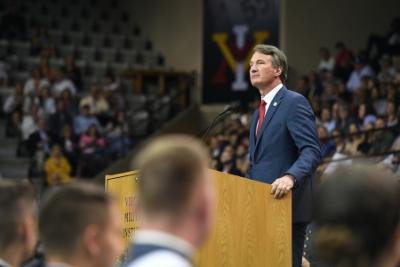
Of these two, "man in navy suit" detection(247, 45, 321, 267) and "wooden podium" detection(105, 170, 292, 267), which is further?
"man in navy suit" detection(247, 45, 321, 267)

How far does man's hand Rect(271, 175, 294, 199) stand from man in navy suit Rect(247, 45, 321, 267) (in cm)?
11

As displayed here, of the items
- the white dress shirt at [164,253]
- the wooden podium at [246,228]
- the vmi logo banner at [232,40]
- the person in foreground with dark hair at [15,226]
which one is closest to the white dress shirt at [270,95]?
the wooden podium at [246,228]

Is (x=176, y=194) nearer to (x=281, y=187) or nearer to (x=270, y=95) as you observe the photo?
(x=281, y=187)

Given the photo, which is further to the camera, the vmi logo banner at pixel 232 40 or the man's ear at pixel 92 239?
the vmi logo banner at pixel 232 40

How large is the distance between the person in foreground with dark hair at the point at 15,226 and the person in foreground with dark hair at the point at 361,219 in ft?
2.97

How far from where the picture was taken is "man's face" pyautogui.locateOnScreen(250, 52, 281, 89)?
4742mm

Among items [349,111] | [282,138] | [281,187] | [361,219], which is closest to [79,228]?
[361,219]

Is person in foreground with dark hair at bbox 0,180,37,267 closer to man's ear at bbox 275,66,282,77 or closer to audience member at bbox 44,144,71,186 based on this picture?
man's ear at bbox 275,66,282,77

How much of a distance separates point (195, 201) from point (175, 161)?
103 millimetres

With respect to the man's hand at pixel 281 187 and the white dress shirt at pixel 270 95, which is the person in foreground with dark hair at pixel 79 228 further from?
the white dress shirt at pixel 270 95

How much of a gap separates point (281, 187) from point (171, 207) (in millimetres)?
2286

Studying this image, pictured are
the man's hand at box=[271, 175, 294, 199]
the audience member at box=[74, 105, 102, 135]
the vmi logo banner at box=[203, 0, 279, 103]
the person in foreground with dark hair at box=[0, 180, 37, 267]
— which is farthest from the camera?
the vmi logo banner at box=[203, 0, 279, 103]

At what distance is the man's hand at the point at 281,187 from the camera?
423 cm

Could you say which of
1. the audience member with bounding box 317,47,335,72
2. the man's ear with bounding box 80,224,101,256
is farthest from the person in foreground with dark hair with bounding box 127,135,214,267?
the audience member with bounding box 317,47,335,72
